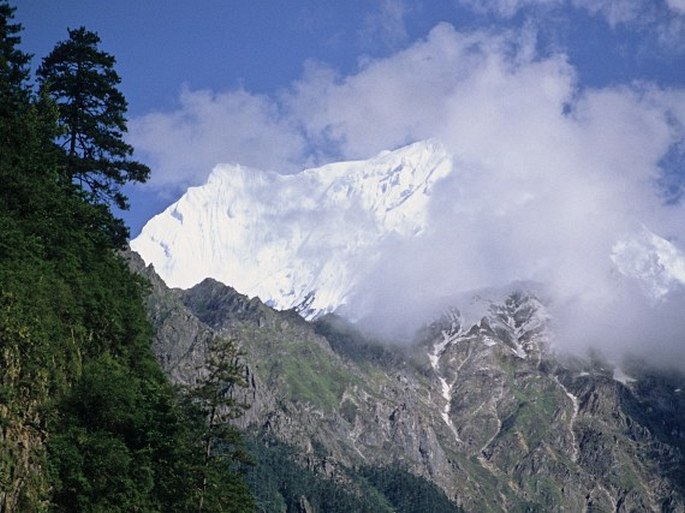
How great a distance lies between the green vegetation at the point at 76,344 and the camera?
38.1 meters

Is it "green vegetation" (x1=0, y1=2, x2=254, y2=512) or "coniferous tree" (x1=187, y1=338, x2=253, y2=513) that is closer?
"green vegetation" (x1=0, y1=2, x2=254, y2=512)

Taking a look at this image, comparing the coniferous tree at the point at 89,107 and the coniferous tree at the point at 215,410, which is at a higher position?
the coniferous tree at the point at 89,107

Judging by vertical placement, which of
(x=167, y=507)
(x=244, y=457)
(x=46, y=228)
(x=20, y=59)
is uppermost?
(x=20, y=59)

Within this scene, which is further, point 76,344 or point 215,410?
point 215,410

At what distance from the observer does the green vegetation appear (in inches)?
1500

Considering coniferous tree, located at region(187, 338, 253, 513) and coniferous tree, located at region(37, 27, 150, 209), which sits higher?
coniferous tree, located at region(37, 27, 150, 209)

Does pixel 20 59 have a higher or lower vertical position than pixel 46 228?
higher

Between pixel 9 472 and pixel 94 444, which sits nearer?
pixel 9 472

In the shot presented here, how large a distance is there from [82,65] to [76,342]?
933 inches

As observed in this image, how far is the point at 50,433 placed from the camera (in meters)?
39.3

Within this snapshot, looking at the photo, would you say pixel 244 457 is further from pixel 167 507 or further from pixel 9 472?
pixel 9 472

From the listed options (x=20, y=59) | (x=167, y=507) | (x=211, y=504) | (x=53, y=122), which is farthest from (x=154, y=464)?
(x=20, y=59)

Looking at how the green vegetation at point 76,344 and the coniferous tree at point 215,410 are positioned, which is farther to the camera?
the coniferous tree at point 215,410

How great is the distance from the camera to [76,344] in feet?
149
